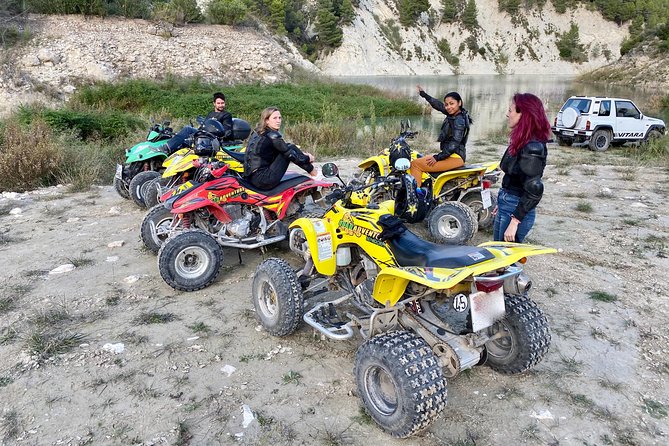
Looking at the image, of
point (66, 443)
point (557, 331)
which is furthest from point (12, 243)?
point (557, 331)

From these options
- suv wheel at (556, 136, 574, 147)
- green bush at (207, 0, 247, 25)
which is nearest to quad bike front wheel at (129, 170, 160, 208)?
suv wheel at (556, 136, 574, 147)

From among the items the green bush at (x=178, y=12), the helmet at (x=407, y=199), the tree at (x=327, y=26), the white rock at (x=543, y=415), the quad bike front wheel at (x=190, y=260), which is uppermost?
the tree at (x=327, y=26)

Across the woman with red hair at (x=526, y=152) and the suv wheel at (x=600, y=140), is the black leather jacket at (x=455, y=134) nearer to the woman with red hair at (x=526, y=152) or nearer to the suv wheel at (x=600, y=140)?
the woman with red hair at (x=526, y=152)

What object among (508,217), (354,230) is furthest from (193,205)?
(508,217)

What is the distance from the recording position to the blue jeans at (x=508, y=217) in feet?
14.5

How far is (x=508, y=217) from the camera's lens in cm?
452

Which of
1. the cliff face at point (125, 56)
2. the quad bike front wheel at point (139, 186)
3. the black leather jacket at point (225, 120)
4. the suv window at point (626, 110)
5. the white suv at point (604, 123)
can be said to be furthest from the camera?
the cliff face at point (125, 56)

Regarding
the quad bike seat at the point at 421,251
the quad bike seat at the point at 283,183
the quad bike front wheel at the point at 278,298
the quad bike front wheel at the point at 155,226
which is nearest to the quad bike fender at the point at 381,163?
the quad bike seat at the point at 283,183

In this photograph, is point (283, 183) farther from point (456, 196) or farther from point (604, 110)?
point (604, 110)

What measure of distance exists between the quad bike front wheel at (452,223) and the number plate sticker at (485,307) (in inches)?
125

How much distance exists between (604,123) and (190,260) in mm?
14802

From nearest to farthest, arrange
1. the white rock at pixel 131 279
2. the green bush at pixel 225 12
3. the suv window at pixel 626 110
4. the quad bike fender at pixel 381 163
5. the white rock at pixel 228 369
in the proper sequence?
the white rock at pixel 228 369 → the white rock at pixel 131 279 → the quad bike fender at pixel 381 163 → the suv window at pixel 626 110 → the green bush at pixel 225 12

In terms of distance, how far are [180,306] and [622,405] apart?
12.9 feet

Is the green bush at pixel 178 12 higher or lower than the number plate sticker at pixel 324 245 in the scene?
higher
